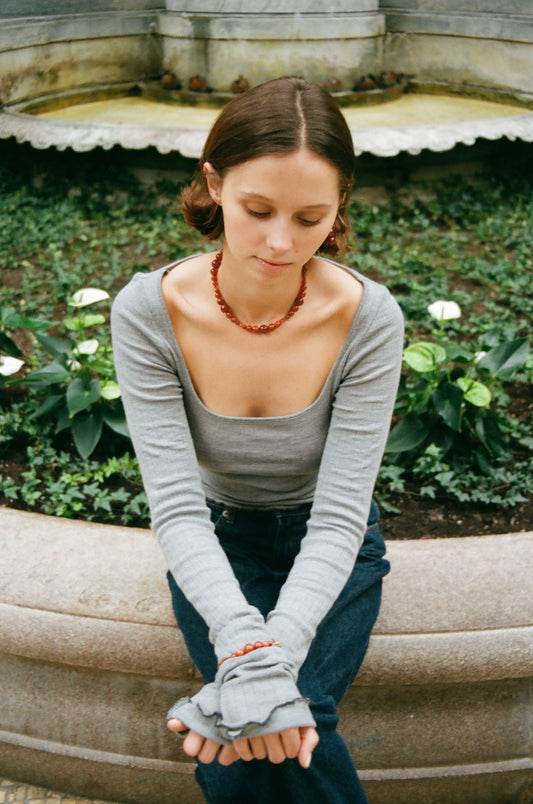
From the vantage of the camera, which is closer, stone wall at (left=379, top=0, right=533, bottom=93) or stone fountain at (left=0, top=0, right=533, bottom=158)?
stone fountain at (left=0, top=0, right=533, bottom=158)

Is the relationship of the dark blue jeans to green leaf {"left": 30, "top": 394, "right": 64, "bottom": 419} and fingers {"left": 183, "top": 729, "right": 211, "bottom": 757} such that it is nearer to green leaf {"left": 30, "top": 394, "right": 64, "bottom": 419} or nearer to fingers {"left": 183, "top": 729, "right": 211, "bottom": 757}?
fingers {"left": 183, "top": 729, "right": 211, "bottom": 757}

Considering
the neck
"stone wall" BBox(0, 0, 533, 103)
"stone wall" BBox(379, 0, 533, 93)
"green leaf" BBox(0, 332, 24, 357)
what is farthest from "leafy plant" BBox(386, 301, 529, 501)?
"stone wall" BBox(379, 0, 533, 93)

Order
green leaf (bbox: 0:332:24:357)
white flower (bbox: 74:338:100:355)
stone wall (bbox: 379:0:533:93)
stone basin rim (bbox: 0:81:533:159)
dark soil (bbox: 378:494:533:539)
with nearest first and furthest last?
dark soil (bbox: 378:494:533:539), white flower (bbox: 74:338:100:355), green leaf (bbox: 0:332:24:357), stone basin rim (bbox: 0:81:533:159), stone wall (bbox: 379:0:533:93)

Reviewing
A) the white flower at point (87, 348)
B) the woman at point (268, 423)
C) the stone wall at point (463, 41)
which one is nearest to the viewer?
the woman at point (268, 423)

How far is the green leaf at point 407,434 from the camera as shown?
8.25ft

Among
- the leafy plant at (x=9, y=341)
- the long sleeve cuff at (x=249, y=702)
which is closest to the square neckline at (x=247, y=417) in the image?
the long sleeve cuff at (x=249, y=702)

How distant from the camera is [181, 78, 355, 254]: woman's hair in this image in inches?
56.7

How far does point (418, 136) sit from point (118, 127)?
1.71 m

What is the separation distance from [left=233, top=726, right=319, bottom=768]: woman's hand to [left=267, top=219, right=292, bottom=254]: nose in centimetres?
87

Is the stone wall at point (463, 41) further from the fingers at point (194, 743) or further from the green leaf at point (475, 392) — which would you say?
the fingers at point (194, 743)

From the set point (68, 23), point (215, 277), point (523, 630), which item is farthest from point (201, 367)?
point (68, 23)

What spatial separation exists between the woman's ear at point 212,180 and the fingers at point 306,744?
1.04m

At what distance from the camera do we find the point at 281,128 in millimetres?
1436

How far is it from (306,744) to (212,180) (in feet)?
3.57
